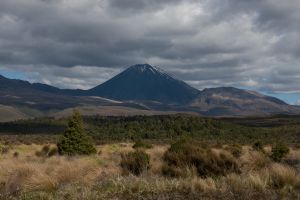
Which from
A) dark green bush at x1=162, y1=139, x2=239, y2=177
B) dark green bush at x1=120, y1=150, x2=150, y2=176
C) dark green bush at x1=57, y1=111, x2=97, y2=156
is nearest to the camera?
dark green bush at x1=162, y1=139, x2=239, y2=177

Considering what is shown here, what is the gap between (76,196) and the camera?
29.7 feet

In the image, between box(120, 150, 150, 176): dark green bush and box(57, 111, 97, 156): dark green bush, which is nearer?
box(120, 150, 150, 176): dark green bush

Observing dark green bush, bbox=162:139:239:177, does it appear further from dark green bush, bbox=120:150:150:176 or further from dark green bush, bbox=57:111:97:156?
dark green bush, bbox=57:111:97:156

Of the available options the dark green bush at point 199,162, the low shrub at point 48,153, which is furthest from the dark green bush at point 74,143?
the dark green bush at point 199,162

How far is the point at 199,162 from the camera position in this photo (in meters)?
12.9

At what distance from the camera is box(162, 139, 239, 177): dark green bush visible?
12.4m

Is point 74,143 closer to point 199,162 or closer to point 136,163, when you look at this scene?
→ point 136,163

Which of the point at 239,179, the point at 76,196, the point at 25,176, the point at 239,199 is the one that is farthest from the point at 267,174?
the point at 25,176

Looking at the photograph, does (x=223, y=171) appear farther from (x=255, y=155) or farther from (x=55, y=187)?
(x=55, y=187)

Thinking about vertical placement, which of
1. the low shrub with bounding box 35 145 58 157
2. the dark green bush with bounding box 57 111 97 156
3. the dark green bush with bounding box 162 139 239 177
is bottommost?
the low shrub with bounding box 35 145 58 157

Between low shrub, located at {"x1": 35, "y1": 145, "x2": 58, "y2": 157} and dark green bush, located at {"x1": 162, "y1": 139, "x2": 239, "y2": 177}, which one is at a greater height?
dark green bush, located at {"x1": 162, "y1": 139, "x2": 239, "y2": 177}

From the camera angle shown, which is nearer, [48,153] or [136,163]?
[136,163]

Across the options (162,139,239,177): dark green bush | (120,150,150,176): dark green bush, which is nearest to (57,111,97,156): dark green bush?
(120,150,150,176): dark green bush

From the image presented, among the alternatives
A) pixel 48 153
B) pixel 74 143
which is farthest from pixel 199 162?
pixel 48 153
